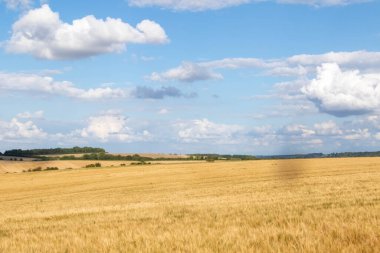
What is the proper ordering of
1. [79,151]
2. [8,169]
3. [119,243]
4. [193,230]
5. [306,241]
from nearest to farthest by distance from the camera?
[306,241], [119,243], [193,230], [8,169], [79,151]

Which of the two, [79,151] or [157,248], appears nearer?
[157,248]

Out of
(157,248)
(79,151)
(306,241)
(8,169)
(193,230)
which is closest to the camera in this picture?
(306,241)

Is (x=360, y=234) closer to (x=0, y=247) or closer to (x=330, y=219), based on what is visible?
(x=330, y=219)

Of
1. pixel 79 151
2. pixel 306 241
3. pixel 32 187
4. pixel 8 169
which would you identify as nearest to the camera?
pixel 306 241

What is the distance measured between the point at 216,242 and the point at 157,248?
3.36ft

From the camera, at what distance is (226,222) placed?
11.6m

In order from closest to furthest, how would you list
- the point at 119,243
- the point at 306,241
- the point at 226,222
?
the point at 306,241
the point at 119,243
the point at 226,222

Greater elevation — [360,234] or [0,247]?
[360,234]

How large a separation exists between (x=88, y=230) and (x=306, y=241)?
Answer: 654 centimetres

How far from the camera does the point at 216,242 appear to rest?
340 inches

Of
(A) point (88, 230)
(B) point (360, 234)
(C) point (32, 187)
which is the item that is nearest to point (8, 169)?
(C) point (32, 187)

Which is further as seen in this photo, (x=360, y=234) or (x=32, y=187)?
(x=32, y=187)

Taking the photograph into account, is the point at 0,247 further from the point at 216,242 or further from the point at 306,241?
the point at 306,241

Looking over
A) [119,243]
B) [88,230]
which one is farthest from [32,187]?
[119,243]
